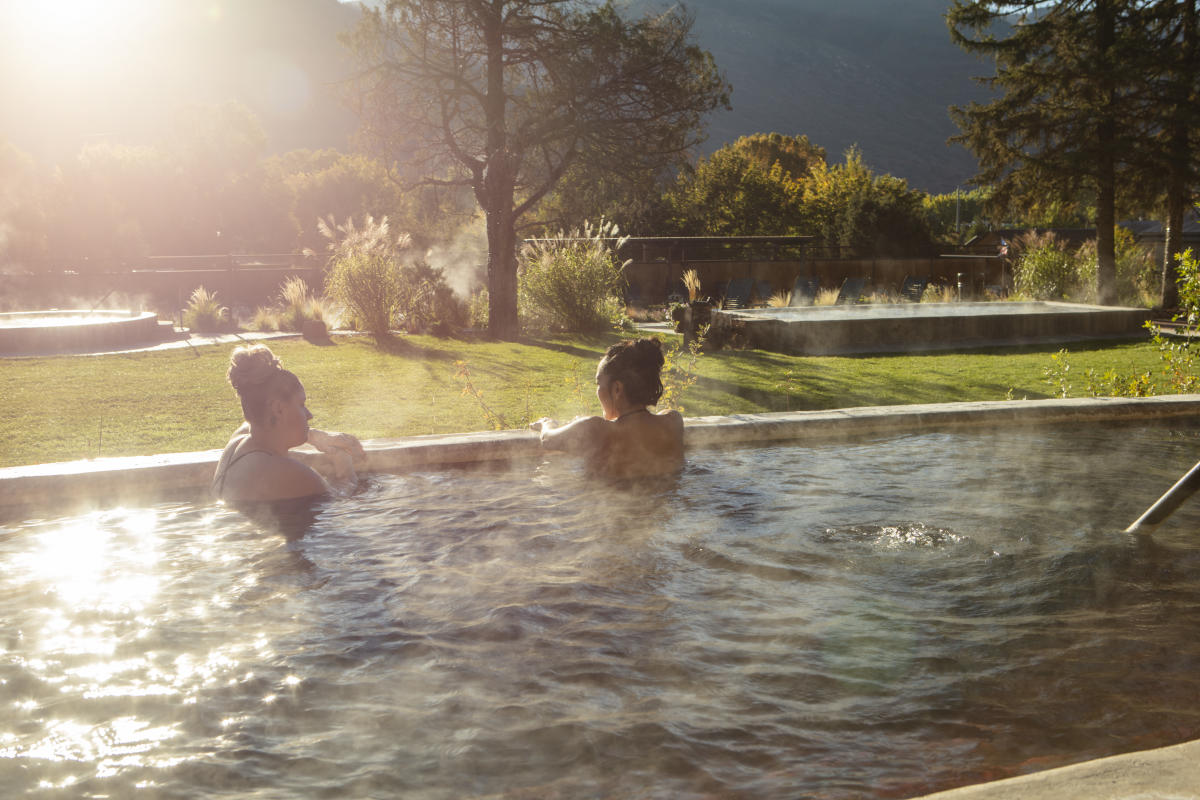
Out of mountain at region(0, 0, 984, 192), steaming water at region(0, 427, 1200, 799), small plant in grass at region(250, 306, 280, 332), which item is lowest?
steaming water at region(0, 427, 1200, 799)

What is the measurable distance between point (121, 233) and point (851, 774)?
5158 centimetres

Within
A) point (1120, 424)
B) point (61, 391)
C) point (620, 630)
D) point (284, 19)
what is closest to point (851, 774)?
point (620, 630)

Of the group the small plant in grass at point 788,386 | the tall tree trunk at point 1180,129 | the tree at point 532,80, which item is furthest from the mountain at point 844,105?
the small plant in grass at point 788,386

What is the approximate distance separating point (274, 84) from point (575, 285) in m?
151

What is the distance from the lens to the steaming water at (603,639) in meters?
2.49

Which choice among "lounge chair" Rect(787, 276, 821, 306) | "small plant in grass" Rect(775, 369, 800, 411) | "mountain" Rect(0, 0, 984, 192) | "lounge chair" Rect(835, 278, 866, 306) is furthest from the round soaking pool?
"mountain" Rect(0, 0, 984, 192)

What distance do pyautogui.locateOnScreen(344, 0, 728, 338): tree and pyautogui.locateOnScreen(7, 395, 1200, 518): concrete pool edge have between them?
36.8 ft

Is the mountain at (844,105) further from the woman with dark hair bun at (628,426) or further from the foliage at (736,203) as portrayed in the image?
the woman with dark hair bun at (628,426)

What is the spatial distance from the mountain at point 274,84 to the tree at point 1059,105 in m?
47.7

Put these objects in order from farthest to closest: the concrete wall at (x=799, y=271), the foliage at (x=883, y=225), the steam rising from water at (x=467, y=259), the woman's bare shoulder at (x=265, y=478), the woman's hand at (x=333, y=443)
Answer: the foliage at (x=883, y=225), the concrete wall at (x=799, y=271), the steam rising from water at (x=467, y=259), the woman's hand at (x=333, y=443), the woman's bare shoulder at (x=265, y=478)

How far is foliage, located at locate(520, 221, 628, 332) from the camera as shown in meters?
16.4

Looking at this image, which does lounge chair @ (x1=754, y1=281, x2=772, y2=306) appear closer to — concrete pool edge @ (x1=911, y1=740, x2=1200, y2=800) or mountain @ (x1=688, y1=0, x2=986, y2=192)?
concrete pool edge @ (x1=911, y1=740, x2=1200, y2=800)

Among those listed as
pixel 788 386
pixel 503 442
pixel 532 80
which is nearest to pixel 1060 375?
pixel 788 386

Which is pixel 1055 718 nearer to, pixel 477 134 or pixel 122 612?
pixel 122 612
